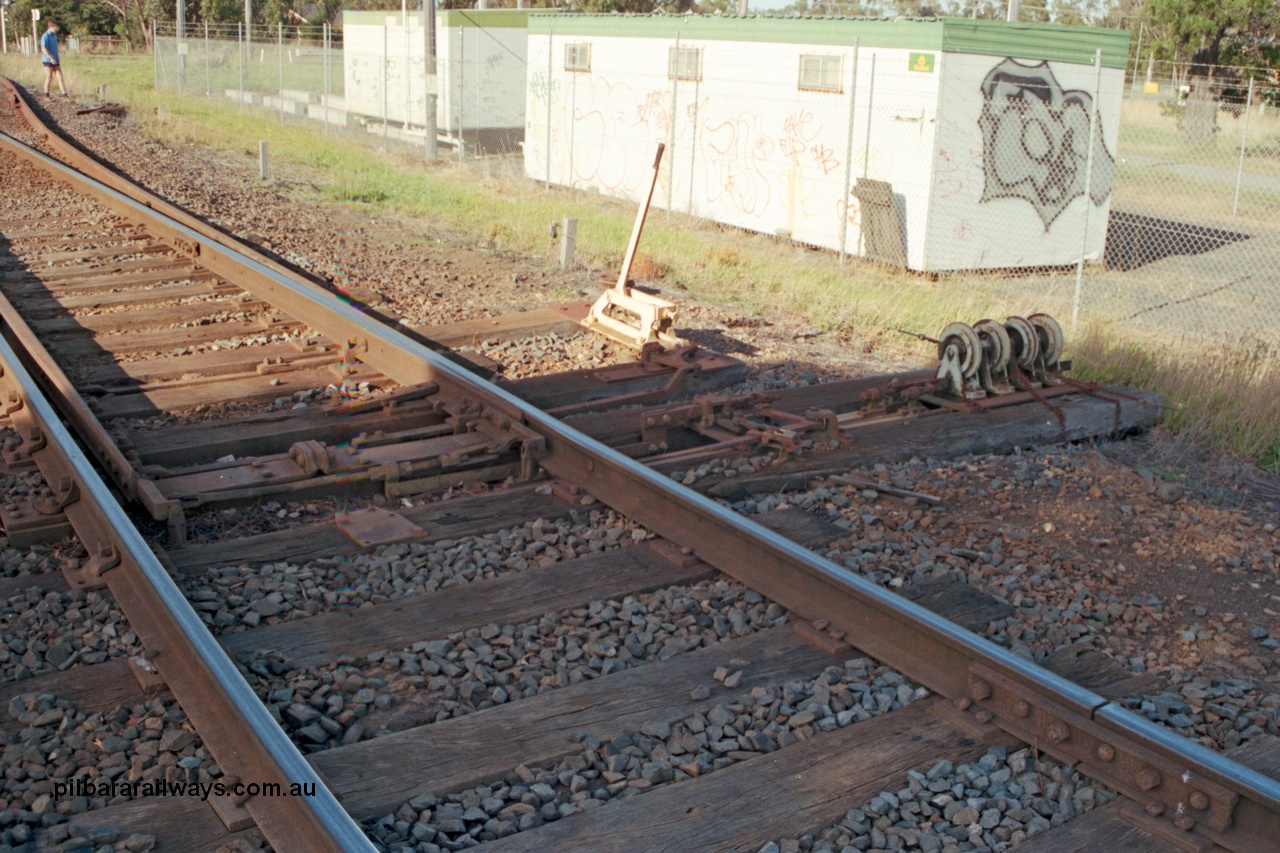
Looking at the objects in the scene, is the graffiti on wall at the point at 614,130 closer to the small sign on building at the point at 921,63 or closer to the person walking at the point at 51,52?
the small sign on building at the point at 921,63

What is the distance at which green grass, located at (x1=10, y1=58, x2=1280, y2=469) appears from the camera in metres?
7.97

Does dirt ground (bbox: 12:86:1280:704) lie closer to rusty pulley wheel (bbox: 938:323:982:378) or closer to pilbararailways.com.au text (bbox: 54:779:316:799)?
rusty pulley wheel (bbox: 938:323:982:378)

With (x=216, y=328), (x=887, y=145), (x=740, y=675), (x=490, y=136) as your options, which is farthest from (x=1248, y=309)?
(x=490, y=136)

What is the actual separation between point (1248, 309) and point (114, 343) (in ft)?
46.5

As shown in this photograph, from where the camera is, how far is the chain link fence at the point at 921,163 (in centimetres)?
1537

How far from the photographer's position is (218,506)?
5.37m

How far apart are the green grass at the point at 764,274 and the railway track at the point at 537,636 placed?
1.03 metres

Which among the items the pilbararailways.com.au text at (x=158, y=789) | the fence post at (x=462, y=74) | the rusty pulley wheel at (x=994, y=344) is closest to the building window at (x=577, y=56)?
the fence post at (x=462, y=74)

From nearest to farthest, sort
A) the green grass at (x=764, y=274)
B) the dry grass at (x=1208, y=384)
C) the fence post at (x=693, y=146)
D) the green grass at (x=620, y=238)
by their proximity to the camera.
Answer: the dry grass at (x=1208, y=384)
the green grass at (x=764, y=274)
the green grass at (x=620, y=238)
the fence post at (x=693, y=146)

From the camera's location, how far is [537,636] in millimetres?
4262

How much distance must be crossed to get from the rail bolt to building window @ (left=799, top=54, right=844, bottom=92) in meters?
14.3

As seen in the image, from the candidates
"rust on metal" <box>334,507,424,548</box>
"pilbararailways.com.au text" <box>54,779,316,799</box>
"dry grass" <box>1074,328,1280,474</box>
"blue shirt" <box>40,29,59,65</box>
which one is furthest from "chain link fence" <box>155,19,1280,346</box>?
"blue shirt" <box>40,29,59,65</box>

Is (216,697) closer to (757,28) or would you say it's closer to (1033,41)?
(1033,41)

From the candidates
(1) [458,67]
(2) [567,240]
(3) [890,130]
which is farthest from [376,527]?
(1) [458,67]
